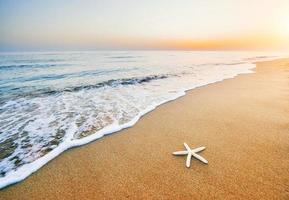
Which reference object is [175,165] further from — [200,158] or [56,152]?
[56,152]

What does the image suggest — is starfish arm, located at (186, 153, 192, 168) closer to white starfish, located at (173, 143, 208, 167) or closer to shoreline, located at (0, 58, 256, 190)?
white starfish, located at (173, 143, 208, 167)

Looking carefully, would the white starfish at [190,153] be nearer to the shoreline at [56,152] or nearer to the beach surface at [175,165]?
the beach surface at [175,165]

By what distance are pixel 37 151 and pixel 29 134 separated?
1184 millimetres

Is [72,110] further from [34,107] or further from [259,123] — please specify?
[259,123]

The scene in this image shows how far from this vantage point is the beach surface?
3.13 m

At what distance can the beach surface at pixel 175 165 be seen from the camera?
313cm

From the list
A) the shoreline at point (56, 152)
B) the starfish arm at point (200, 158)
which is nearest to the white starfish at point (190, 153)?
the starfish arm at point (200, 158)

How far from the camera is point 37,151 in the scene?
452cm

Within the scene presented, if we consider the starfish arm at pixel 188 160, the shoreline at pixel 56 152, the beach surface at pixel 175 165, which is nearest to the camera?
the beach surface at pixel 175 165

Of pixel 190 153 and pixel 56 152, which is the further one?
pixel 56 152

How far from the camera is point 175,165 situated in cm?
378

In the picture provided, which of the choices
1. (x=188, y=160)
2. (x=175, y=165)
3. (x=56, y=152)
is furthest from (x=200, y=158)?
(x=56, y=152)

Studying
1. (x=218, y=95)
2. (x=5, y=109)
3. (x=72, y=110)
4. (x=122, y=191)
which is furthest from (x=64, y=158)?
(x=218, y=95)

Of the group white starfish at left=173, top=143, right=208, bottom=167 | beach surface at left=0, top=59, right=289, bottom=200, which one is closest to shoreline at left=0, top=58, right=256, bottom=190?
beach surface at left=0, top=59, right=289, bottom=200
